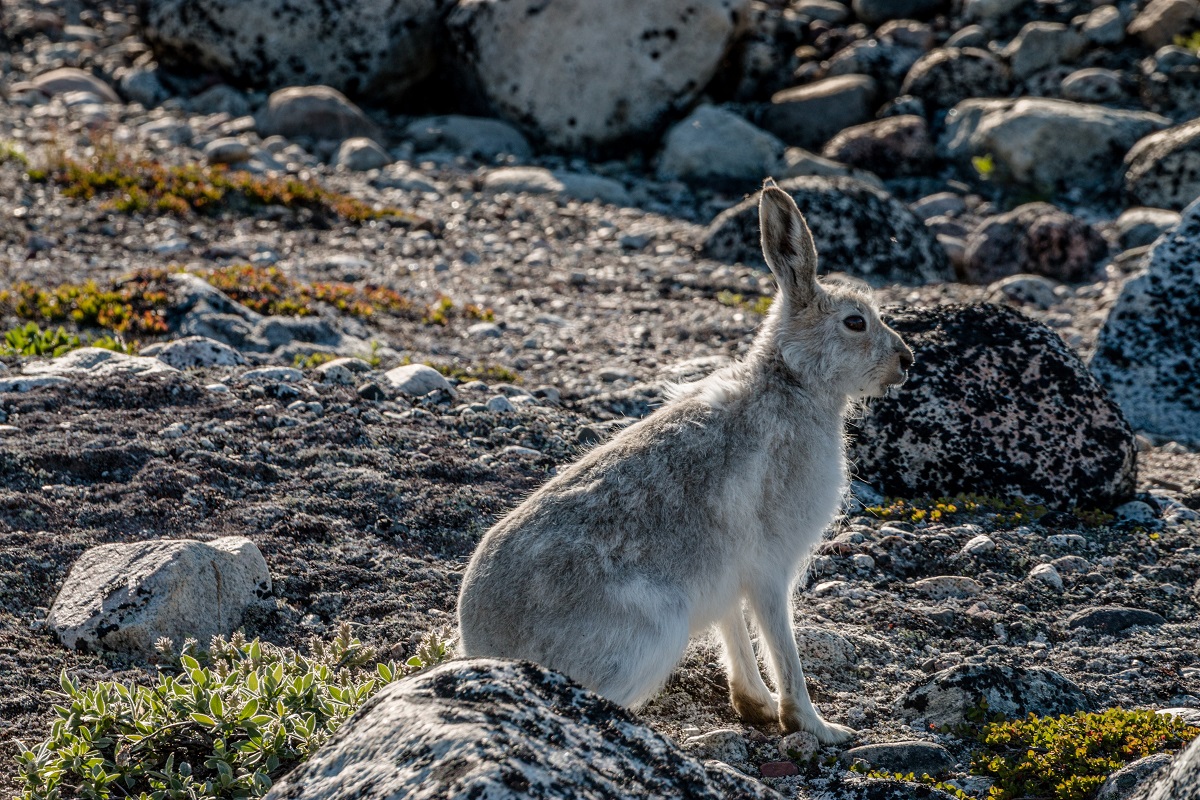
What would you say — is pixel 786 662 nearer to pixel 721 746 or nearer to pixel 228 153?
pixel 721 746

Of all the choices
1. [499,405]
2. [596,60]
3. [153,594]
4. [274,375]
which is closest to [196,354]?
[274,375]

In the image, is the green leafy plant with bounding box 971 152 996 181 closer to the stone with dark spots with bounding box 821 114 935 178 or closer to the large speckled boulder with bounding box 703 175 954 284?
the stone with dark spots with bounding box 821 114 935 178

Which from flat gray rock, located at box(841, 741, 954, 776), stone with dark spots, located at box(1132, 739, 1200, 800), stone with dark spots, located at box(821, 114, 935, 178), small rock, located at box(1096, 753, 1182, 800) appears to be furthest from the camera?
stone with dark spots, located at box(821, 114, 935, 178)

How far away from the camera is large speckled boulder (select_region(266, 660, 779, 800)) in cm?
391

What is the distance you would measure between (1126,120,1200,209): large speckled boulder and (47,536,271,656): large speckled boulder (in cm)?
1591

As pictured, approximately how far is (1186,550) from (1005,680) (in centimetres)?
323

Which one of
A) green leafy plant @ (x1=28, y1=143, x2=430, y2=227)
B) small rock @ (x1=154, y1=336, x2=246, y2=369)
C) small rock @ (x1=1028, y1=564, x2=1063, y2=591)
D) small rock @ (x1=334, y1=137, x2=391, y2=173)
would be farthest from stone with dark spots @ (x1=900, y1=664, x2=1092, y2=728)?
small rock @ (x1=334, y1=137, x2=391, y2=173)

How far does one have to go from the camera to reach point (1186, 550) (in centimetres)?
907

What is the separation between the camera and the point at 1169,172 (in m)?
18.6

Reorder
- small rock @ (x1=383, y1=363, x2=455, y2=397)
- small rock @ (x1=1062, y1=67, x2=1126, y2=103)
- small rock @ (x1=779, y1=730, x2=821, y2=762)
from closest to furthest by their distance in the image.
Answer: small rock @ (x1=779, y1=730, x2=821, y2=762) < small rock @ (x1=383, y1=363, x2=455, y2=397) < small rock @ (x1=1062, y1=67, x2=1126, y2=103)

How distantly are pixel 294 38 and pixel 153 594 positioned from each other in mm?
17646

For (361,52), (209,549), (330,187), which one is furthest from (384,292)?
(361,52)

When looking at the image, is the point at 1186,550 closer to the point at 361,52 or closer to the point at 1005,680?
the point at 1005,680

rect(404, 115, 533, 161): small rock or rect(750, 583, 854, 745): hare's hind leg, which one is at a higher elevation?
rect(750, 583, 854, 745): hare's hind leg
